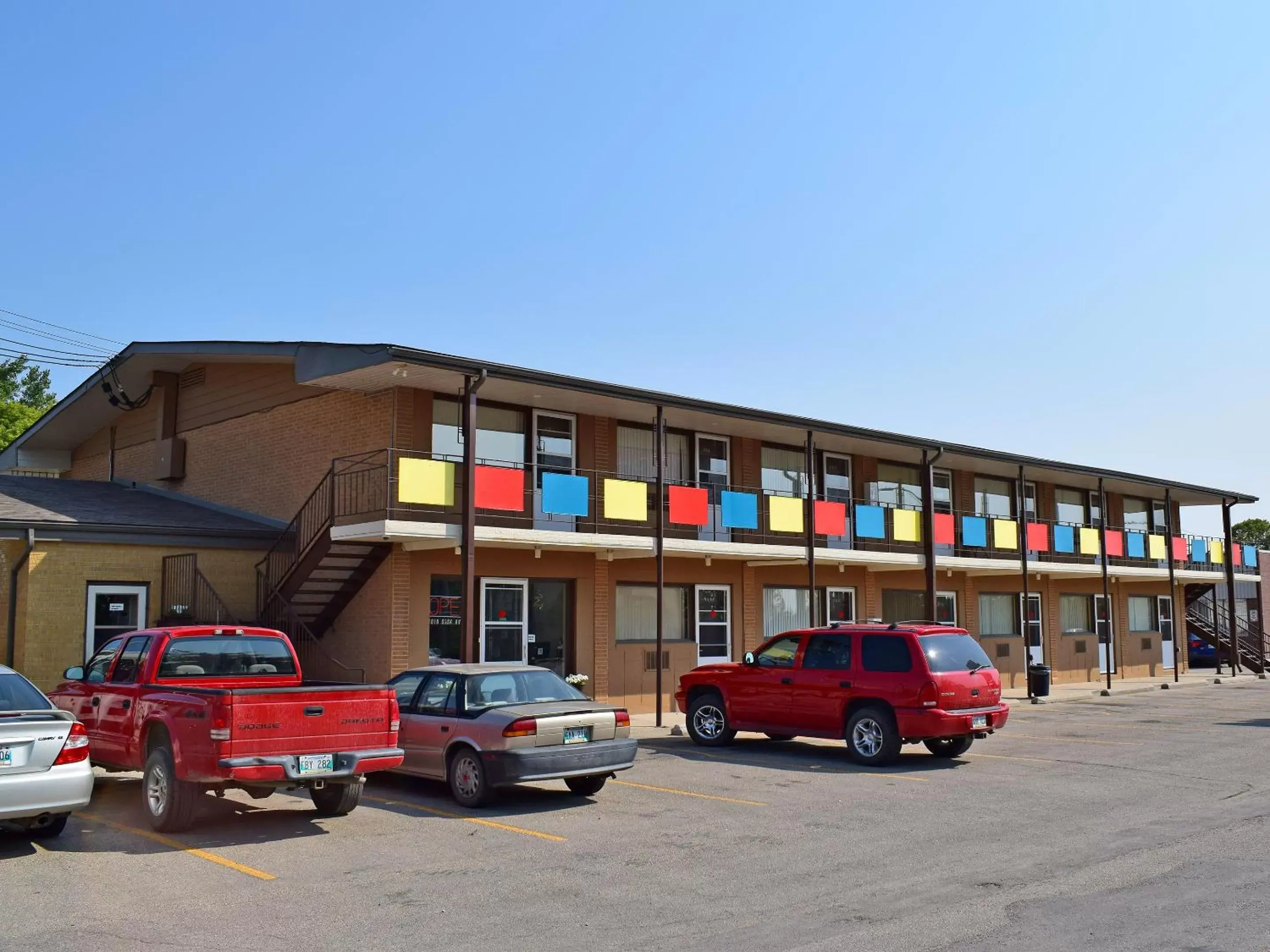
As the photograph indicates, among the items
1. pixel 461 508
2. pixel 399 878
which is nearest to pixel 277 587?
pixel 461 508

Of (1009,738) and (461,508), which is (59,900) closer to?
(461,508)

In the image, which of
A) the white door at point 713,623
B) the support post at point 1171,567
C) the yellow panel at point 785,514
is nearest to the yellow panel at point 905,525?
the yellow panel at point 785,514

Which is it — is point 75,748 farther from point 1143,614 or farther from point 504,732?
point 1143,614

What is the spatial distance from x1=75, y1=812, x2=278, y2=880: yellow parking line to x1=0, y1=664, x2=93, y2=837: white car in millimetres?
807

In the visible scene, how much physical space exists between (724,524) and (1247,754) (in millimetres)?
9838

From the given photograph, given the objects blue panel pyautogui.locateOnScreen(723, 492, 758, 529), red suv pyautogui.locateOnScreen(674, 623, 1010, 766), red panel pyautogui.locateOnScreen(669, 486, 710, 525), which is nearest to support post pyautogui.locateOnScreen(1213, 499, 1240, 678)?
blue panel pyautogui.locateOnScreen(723, 492, 758, 529)

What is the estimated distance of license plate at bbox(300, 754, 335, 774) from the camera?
10.1 metres

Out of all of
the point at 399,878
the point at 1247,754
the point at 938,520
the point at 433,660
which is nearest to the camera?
the point at 399,878

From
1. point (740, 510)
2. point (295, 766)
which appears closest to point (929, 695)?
point (295, 766)

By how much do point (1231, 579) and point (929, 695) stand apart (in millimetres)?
27909

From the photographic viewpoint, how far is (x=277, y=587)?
19.6m

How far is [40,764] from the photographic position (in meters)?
9.00

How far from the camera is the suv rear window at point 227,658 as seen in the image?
39.0 ft

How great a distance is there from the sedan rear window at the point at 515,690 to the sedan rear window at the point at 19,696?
4.04 metres
